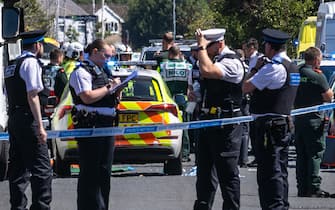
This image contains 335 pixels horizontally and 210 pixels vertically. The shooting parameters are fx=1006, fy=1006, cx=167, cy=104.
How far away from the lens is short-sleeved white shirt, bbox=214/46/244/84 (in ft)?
31.3

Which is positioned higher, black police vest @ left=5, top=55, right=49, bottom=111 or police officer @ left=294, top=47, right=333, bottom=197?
black police vest @ left=5, top=55, right=49, bottom=111

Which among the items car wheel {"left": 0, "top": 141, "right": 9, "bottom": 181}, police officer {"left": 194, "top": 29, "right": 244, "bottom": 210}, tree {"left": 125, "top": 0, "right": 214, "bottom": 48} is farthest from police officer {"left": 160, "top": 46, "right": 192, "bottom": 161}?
tree {"left": 125, "top": 0, "right": 214, "bottom": 48}

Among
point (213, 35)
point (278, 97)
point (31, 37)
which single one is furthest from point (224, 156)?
point (31, 37)

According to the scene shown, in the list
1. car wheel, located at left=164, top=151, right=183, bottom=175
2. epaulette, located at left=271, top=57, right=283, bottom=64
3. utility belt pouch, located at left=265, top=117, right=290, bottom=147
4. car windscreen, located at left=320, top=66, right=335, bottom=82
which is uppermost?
epaulette, located at left=271, top=57, right=283, bottom=64

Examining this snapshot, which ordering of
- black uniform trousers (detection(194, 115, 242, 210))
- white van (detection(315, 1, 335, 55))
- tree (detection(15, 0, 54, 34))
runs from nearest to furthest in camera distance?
black uniform trousers (detection(194, 115, 242, 210)), white van (detection(315, 1, 335, 55)), tree (detection(15, 0, 54, 34))

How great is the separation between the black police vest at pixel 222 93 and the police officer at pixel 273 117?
0.43ft

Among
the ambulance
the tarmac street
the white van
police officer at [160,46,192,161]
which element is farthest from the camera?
the ambulance

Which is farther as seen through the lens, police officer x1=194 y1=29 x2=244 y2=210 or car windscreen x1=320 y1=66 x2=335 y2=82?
car windscreen x1=320 y1=66 x2=335 y2=82

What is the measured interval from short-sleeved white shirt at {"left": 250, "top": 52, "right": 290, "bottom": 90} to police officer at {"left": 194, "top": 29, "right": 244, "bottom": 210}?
0.69 ft

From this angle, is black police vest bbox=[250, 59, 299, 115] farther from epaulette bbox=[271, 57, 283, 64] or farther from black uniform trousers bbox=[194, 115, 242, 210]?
black uniform trousers bbox=[194, 115, 242, 210]

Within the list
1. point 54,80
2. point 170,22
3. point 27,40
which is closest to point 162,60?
point 54,80

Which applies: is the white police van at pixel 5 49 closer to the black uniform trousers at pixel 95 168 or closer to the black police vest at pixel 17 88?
the black police vest at pixel 17 88

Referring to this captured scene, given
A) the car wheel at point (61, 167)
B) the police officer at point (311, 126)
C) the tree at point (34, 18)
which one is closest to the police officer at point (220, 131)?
the police officer at point (311, 126)

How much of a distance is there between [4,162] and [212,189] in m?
4.60
